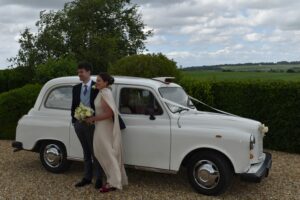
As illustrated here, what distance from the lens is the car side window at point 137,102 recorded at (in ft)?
23.2

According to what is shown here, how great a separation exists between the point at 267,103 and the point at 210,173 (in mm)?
4669

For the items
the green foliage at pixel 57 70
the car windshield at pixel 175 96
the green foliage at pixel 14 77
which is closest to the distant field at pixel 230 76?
the green foliage at pixel 57 70

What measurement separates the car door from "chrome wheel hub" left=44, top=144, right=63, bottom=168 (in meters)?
1.44

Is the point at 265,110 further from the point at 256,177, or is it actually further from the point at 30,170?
the point at 30,170

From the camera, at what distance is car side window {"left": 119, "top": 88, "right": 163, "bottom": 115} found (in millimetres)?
7082

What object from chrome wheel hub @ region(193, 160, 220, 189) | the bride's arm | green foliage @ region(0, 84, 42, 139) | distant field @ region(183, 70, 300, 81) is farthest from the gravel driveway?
distant field @ region(183, 70, 300, 81)

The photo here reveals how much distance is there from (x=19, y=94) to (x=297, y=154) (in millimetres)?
7487

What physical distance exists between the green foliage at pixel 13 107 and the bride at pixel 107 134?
19.6ft

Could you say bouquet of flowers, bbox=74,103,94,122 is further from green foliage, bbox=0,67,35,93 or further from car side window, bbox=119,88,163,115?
green foliage, bbox=0,67,35,93

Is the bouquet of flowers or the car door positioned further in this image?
the car door

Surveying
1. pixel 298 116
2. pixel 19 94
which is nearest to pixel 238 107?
pixel 298 116

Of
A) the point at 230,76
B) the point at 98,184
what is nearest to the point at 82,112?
the point at 98,184

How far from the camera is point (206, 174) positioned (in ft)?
21.9

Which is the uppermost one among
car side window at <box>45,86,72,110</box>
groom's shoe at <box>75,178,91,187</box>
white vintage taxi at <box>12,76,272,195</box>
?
car side window at <box>45,86,72,110</box>
